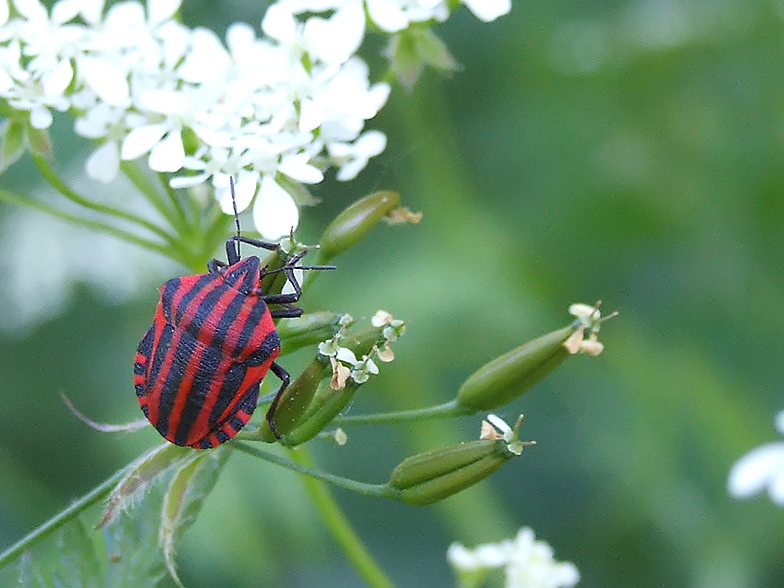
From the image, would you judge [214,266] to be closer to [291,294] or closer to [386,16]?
[291,294]

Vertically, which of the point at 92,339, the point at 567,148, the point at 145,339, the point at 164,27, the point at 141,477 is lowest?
the point at 141,477

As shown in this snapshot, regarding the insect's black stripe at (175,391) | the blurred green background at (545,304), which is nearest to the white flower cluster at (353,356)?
the insect's black stripe at (175,391)

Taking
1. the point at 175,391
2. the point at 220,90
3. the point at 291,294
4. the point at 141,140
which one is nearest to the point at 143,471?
the point at 175,391

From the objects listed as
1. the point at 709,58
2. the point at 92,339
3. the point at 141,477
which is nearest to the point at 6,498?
the point at 92,339

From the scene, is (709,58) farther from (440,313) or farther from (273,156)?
(273,156)

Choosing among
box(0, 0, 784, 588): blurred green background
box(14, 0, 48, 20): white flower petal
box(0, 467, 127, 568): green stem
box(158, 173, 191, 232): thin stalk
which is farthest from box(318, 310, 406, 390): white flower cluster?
box(0, 0, 784, 588): blurred green background

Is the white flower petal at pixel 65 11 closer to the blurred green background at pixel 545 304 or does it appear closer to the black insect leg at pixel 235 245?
the black insect leg at pixel 235 245
